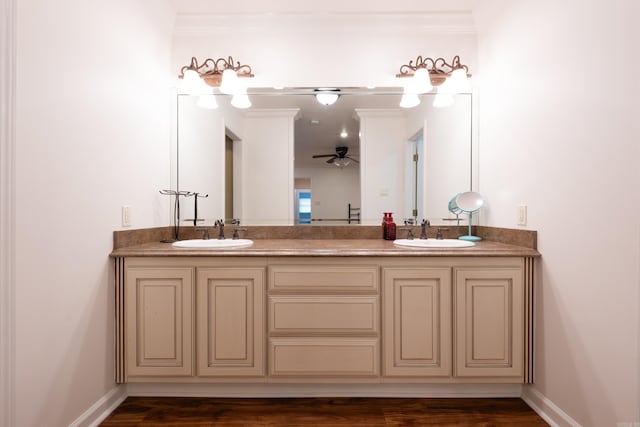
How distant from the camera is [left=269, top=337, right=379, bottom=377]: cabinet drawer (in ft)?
5.31

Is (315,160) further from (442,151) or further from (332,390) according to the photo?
(332,390)

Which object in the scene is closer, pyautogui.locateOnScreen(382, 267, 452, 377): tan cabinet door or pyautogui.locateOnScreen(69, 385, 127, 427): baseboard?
pyautogui.locateOnScreen(69, 385, 127, 427): baseboard

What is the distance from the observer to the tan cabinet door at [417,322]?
5.28 ft

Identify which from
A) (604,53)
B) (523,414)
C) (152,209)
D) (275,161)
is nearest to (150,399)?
(152,209)

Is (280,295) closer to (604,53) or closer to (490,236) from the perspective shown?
(490,236)

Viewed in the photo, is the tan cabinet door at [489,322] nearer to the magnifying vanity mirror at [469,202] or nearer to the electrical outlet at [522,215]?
the electrical outlet at [522,215]

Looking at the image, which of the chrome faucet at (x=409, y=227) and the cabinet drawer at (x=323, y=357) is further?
the chrome faucet at (x=409, y=227)

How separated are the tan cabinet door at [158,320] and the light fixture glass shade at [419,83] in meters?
1.81

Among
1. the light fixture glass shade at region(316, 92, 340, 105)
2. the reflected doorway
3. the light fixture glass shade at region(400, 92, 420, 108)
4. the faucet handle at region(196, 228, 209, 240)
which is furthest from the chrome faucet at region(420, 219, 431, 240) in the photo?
the faucet handle at region(196, 228, 209, 240)

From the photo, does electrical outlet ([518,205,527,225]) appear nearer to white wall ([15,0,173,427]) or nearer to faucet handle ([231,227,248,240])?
faucet handle ([231,227,248,240])

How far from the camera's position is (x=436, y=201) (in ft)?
7.27

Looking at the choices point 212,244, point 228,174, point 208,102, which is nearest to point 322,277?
point 212,244

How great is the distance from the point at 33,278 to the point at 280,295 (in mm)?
989

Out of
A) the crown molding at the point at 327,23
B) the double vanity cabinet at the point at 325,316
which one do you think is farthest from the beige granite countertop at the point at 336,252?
the crown molding at the point at 327,23
